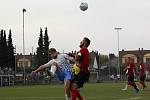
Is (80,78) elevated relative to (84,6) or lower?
lower

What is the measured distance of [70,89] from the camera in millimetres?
16031

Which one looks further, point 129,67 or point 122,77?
point 122,77

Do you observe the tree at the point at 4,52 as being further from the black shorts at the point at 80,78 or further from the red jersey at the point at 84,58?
the red jersey at the point at 84,58

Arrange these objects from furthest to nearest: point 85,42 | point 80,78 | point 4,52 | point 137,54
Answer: point 137,54 → point 4,52 → point 80,78 → point 85,42

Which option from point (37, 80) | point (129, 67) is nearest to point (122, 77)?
point (37, 80)

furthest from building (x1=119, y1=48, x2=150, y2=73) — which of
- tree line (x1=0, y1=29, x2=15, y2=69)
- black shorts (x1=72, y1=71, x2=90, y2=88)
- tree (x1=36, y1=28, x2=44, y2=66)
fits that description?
black shorts (x1=72, y1=71, x2=90, y2=88)

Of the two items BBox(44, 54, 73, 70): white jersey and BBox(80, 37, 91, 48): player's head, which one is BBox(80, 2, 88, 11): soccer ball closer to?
BBox(44, 54, 73, 70): white jersey

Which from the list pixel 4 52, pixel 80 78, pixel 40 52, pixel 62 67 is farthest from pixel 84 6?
pixel 40 52

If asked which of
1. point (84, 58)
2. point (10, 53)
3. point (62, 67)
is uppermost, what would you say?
point (10, 53)

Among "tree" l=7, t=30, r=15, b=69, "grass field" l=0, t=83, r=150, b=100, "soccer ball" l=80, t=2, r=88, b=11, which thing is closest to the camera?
"grass field" l=0, t=83, r=150, b=100

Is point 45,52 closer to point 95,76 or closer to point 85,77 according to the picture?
point 95,76

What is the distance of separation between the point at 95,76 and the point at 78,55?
8260 cm

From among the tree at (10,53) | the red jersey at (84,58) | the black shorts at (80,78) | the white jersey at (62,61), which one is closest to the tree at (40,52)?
the tree at (10,53)

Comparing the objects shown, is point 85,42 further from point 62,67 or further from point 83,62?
point 62,67
